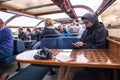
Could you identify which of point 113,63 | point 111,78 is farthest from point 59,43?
point 113,63

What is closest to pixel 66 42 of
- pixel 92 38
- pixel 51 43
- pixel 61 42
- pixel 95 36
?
pixel 61 42

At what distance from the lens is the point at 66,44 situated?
342cm

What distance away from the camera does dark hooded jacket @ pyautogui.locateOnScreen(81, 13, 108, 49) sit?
2416 millimetres

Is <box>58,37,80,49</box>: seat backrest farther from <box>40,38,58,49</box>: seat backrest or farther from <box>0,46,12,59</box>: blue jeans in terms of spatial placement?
<box>0,46,12,59</box>: blue jeans

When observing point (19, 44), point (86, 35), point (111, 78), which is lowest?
point (111, 78)

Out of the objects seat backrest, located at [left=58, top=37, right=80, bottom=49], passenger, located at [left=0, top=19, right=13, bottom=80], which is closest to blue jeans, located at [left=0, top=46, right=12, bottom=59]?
passenger, located at [left=0, top=19, right=13, bottom=80]

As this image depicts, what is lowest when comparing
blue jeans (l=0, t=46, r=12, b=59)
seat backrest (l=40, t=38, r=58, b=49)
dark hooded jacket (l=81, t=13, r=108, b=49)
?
blue jeans (l=0, t=46, r=12, b=59)

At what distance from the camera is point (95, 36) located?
2461 mm

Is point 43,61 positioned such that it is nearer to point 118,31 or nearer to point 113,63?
point 113,63

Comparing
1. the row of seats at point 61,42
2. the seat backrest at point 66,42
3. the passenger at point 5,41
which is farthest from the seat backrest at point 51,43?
the passenger at point 5,41

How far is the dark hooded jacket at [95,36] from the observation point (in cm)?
242

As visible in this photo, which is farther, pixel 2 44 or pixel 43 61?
pixel 2 44

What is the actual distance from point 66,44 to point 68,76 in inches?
53.4

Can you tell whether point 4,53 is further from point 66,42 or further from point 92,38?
point 92,38
